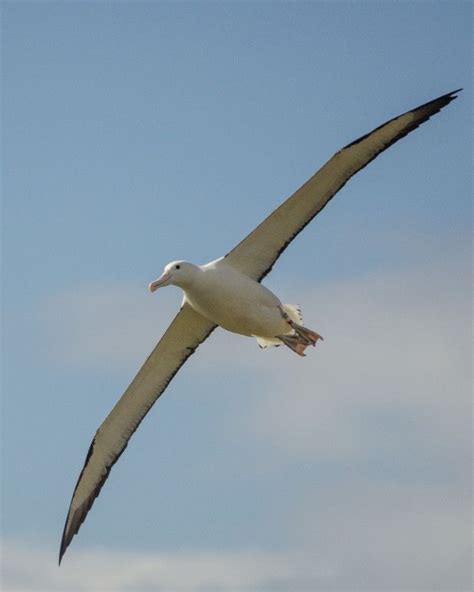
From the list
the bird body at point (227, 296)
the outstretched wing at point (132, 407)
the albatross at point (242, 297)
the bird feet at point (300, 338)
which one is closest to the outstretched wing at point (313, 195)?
the albatross at point (242, 297)

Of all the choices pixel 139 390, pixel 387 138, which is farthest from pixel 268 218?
pixel 139 390

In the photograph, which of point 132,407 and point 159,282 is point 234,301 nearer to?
point 159,282

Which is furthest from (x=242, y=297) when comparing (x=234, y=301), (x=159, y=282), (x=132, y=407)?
(x=132, y=407)

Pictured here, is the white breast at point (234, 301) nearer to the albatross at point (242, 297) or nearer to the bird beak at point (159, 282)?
the albatross at point (242, 297)

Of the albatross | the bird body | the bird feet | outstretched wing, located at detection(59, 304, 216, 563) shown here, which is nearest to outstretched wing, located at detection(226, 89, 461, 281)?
the albatross

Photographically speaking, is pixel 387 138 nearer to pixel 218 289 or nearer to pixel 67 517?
pixel 218 289

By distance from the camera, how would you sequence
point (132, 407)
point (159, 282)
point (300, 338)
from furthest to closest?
point (132, 407) < point (300, 338) < point (159, 282)

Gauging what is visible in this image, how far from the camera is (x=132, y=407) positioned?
59.3 feet

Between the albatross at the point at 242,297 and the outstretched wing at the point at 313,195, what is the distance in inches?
0.4

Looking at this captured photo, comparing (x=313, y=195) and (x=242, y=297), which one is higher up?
(x=313, y=195)

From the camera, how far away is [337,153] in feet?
53.1

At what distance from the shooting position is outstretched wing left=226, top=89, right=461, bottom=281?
16.2 m

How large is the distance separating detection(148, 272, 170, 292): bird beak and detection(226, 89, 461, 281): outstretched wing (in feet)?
2.72

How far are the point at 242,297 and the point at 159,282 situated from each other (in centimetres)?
99
